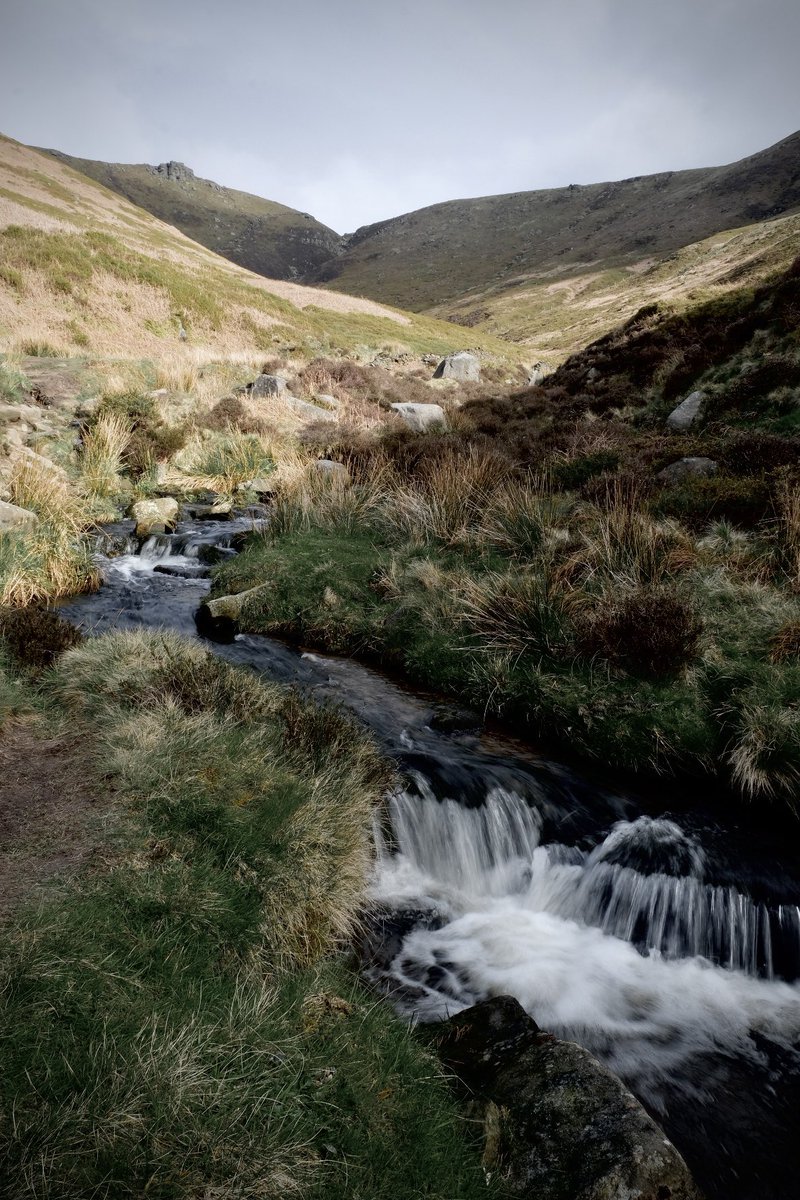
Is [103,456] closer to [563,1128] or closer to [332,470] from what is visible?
[332,470]

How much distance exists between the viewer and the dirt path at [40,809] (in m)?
3.48

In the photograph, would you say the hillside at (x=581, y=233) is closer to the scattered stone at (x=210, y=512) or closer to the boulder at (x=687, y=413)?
the boulder at (x=687, y=413)

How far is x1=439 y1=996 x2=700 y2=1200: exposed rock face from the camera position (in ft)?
7.68

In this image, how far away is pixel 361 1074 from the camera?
2549mm

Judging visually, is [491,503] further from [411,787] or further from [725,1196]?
[725,1196]

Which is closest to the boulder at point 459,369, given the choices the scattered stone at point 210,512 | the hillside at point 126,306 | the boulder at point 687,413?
the hillside at point 126,306

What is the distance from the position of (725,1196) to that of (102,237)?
39.1m

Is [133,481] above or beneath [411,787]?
above

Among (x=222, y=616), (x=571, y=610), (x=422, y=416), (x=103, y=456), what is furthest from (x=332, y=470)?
(x=422, y=416)

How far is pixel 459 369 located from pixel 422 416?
16.2m

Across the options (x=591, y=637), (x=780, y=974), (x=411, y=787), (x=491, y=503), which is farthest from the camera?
(x=491, y=503)

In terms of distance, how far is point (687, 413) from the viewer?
1377 centimetres

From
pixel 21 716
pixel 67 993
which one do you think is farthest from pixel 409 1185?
pixel 21 716

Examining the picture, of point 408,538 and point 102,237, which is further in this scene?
point 102,237
